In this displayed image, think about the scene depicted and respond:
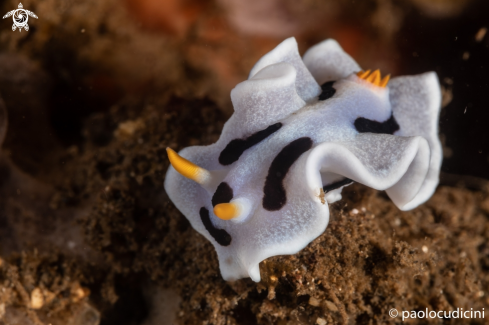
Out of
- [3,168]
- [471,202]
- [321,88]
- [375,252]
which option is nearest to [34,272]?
[3,168]

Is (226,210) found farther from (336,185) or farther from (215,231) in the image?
(336,185)

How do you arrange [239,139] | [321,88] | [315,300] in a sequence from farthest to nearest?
[321,88] < [239,139] < [315,300]

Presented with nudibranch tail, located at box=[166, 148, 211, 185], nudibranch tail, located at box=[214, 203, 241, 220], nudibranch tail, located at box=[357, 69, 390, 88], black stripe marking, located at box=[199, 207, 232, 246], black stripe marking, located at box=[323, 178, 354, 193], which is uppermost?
nudibranch tail, located at box=[166, 148, 211, 185]

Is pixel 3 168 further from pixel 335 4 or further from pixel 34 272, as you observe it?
pixel 335 4

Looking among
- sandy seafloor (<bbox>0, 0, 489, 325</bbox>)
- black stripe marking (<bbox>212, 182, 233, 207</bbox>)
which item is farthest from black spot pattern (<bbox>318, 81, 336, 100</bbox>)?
black stripe marking (<bbox>212, 182, 233, 207</bbox>)

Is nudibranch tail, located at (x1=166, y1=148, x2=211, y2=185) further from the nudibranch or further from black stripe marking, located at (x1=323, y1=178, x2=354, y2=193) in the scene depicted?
black stripe marking, located at (x1=323, y1=178, x2=354, y2=193)

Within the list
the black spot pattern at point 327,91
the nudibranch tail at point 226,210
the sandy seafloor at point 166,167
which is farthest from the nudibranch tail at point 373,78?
the nudibranch tail at point 226,210
